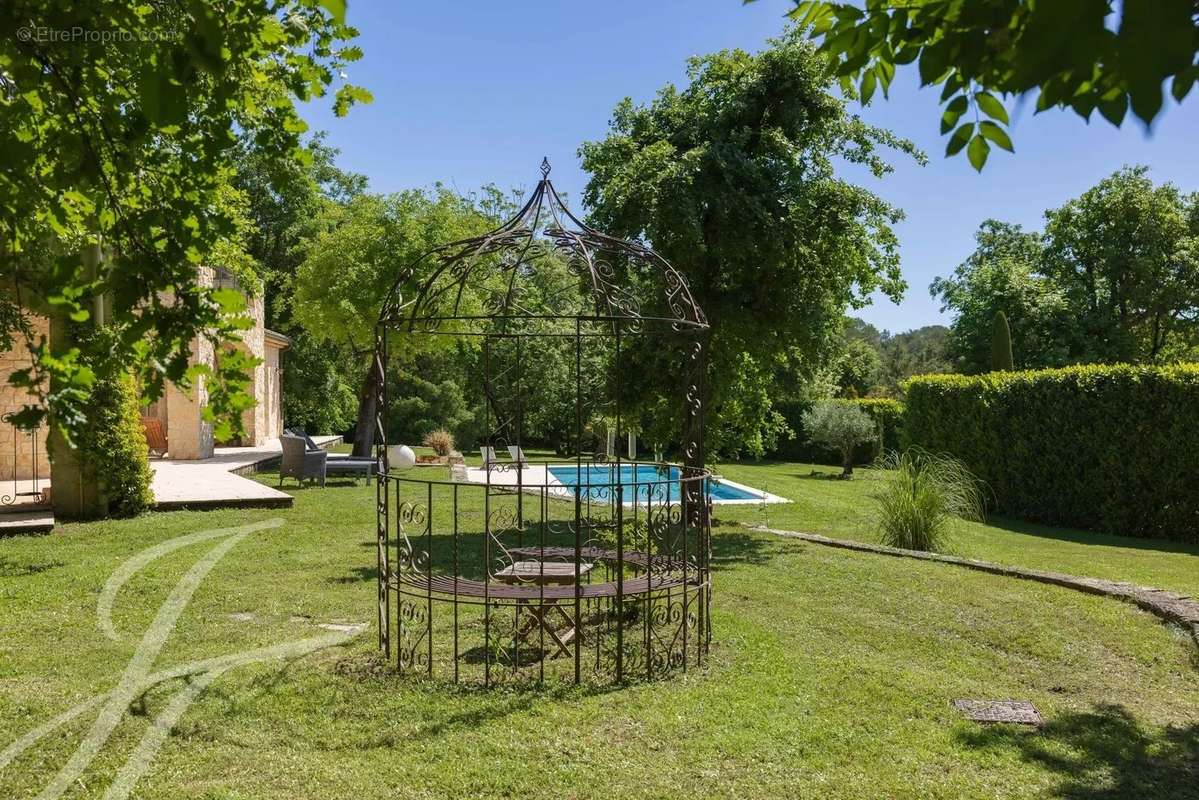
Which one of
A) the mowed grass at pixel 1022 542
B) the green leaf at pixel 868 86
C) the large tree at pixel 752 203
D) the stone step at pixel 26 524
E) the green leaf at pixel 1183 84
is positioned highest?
the large tree at pixel 752 203

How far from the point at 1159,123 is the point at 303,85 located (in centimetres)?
454

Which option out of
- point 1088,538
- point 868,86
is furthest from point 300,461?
point 868,86

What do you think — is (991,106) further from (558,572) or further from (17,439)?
(17,439)

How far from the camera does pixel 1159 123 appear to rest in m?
1.19

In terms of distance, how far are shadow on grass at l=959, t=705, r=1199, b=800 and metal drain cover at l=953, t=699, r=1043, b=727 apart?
10 cm

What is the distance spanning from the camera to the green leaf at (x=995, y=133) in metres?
2.14

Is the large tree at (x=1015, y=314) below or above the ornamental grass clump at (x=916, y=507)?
above

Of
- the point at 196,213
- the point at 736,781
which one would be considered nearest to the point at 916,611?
the point at 736,781

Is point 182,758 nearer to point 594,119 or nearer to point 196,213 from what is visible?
point 196,213

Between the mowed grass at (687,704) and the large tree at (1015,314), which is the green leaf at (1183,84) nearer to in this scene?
the mowed grass at (687,704)

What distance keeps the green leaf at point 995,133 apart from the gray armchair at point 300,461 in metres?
14.8

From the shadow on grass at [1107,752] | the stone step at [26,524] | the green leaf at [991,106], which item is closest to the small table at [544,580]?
the shadow on grass at [1107,752]

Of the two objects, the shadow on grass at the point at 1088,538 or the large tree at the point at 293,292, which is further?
the large tree at the point at 293,292

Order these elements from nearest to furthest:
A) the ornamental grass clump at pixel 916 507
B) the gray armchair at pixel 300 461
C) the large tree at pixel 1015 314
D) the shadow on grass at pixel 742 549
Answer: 1. the shadow on grass at pixel 742 549
2. the ornamental grass clump at pixel 916 507
3. the gray armchair at pixel 300 461
4. the large tree at pixel 1015 314
